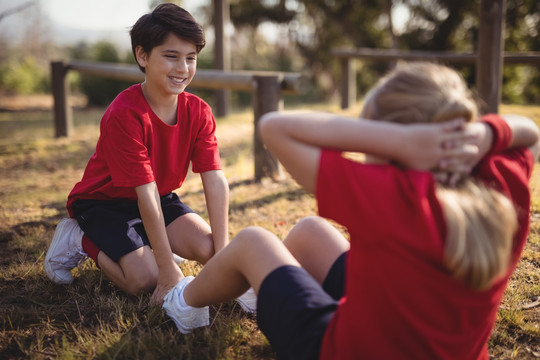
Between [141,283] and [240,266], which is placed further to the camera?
[141,283]

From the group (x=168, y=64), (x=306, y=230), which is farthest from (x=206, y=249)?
(x=168, y=64)

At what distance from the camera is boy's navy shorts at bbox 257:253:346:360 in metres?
1.43

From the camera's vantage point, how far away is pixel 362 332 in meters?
1.30

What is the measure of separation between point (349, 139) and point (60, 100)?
6.61 meters

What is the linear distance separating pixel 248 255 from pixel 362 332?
474mm

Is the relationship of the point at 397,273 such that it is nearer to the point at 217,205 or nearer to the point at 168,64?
the point at 217,205

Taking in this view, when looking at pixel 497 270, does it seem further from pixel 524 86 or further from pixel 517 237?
pixel 524 86

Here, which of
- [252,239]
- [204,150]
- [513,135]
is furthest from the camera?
[204,150]

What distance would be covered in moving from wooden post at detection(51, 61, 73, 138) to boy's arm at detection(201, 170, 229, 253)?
5.23 meters

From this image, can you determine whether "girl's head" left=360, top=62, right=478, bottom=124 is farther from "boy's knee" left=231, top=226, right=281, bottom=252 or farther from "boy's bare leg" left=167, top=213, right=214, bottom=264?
"boy's bare leg" left=167, top=213, right=214, bottom=264

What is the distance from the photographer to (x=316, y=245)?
6.11 ft

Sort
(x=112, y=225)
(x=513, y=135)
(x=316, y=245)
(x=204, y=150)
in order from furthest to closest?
(x=204, y=150) → (x=112, y=225) → (x=316, y=245) → (x=513, y=135)

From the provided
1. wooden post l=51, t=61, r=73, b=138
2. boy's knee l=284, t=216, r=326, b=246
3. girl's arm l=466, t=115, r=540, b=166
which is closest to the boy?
boy's knee l=284, t=216, r=326, b=246

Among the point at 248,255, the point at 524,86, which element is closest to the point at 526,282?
the point at 248,255
